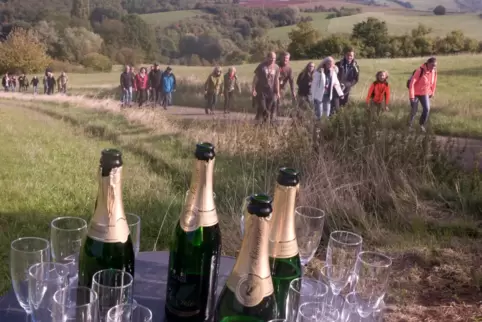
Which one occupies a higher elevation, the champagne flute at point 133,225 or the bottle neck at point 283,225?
the bottle neck at point 283,225

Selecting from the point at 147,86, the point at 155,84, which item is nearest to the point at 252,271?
the point at 147,86

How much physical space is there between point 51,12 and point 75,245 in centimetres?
767

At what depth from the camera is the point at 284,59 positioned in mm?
9078

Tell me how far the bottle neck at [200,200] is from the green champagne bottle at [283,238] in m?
0.17

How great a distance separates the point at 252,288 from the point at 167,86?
739cm

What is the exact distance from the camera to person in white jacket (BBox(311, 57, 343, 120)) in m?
8.30

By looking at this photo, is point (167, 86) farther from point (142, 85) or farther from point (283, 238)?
point (283, 238)

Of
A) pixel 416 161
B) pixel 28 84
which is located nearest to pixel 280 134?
pixel 416 161

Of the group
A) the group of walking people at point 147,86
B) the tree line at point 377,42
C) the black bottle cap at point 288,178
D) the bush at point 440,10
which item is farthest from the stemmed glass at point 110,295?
the bush at point 440,10

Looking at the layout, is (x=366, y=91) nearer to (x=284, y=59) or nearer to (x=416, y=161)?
(x=284, y=59)

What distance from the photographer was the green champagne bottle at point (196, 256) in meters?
1.43

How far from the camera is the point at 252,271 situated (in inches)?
51.8

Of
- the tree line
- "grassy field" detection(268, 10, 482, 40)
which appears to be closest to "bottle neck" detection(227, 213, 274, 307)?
the tree line

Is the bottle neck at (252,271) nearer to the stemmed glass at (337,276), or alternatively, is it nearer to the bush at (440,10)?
the stemmed glass at (337,276)
